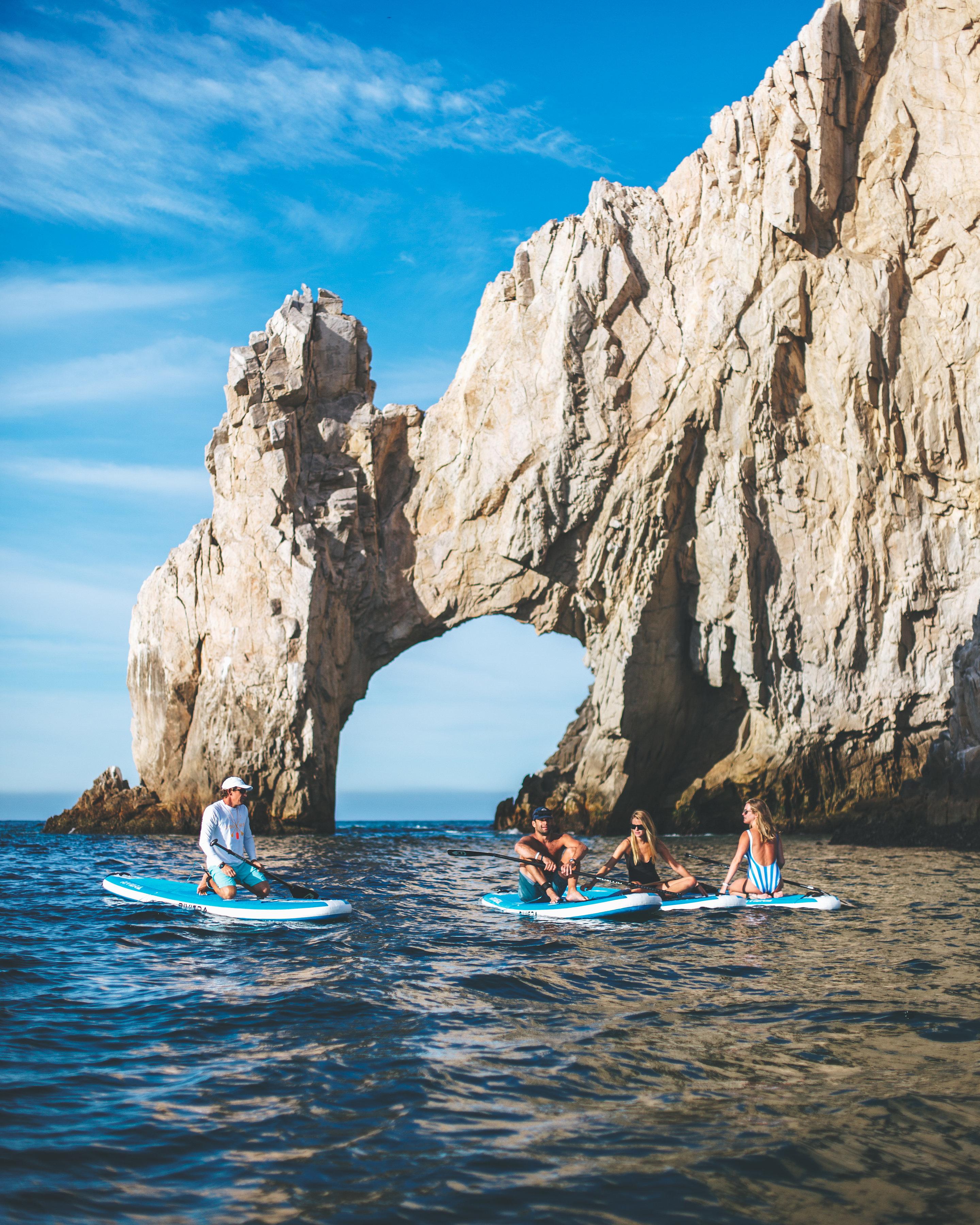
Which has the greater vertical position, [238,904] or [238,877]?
[238,877]

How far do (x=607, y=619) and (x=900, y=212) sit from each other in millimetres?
14135

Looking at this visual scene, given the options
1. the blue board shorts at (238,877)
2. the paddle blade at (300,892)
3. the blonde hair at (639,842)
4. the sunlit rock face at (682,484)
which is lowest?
the paddle blade at (300,892)

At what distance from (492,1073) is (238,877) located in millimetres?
7160

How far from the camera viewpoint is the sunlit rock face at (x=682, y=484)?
89.0ft

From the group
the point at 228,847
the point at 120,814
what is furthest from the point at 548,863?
the point at 120,814

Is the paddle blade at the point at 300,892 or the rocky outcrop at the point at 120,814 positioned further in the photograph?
the rocky outcrop at the point at 120,814

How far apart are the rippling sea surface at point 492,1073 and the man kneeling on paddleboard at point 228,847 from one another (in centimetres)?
77

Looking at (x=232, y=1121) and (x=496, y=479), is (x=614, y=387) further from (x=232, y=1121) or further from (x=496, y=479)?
(x=232, y=1121)

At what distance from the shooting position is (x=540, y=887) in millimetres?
12969

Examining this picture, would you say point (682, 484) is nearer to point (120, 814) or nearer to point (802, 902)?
point (802, 902)

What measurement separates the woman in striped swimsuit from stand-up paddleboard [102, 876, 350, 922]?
5.25 metres

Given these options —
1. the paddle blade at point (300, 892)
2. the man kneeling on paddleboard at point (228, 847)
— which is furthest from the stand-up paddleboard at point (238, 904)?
the paddle blade at point (300, 892)

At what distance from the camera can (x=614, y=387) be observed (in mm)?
30266

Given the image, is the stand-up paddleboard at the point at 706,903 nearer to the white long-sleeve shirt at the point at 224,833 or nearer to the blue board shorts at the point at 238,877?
the blue board shorts at the point at 238,877
